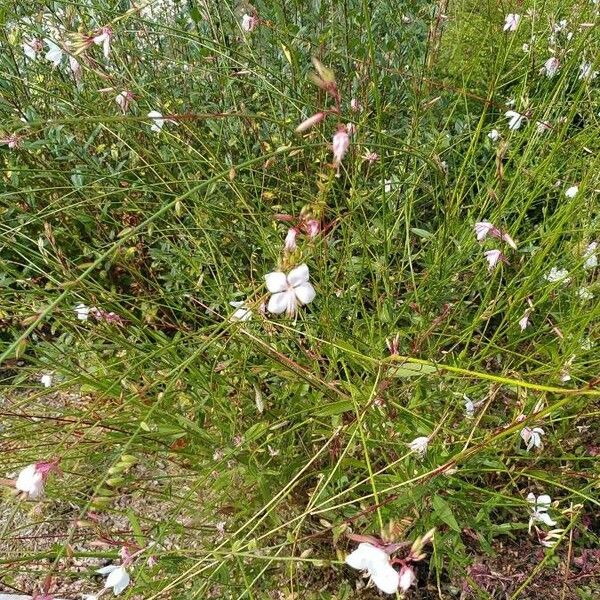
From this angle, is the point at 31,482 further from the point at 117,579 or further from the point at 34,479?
the point at 117,579

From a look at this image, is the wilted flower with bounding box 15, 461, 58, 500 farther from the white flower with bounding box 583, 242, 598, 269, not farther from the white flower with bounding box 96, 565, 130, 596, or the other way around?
the white flower with bounding box 583, 242, 598, 269

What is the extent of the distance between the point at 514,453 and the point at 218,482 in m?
0.68

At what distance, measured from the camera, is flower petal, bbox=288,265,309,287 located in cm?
102

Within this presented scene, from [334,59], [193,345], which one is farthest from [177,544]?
[334,59]

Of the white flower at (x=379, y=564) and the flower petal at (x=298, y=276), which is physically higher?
the flower petal at (x=298, y=276)

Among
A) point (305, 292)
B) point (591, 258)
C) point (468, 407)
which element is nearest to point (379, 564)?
point (305, 292)

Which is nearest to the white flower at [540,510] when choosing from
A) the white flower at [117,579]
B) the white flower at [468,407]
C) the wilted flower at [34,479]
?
the white flower at [468,407]

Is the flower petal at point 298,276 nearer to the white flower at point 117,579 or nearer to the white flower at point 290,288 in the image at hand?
the white flower at point 290,288

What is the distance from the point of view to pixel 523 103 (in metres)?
1.72

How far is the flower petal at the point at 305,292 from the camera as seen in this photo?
1018 millimetres

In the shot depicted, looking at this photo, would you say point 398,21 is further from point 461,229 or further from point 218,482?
point 218,482

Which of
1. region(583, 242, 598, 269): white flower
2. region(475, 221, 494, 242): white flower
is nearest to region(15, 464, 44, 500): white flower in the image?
region(475, 221, 494, 242): white flower

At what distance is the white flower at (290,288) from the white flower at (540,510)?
663mm

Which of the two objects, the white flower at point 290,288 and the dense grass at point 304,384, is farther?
the dense grass at point 304,384
